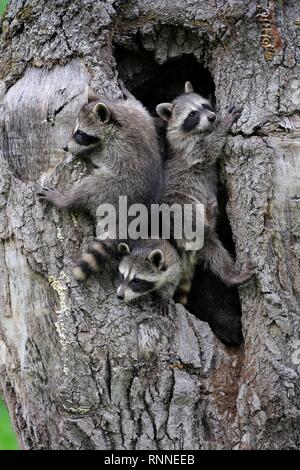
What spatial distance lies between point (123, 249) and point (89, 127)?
79cm

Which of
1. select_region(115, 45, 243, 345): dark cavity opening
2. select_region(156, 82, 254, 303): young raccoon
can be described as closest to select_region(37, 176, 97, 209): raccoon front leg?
select_region(156, 82, 254, 303): young raccoon

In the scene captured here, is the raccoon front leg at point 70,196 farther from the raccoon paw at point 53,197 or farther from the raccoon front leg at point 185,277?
the raccoon front leg at point 185,277

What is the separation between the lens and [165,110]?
5.68 m

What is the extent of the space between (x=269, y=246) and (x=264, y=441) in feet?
3.76

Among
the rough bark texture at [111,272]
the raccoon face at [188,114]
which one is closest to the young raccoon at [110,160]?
the rough bark texture at [111,272]

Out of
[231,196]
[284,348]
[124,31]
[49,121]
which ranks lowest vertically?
[284,348]

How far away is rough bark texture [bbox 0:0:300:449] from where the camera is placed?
14.9 ft

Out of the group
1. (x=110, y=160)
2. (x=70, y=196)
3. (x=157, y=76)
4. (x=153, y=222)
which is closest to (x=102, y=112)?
(x=110, y=160)

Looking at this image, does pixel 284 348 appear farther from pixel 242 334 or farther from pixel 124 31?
pixel 124 31

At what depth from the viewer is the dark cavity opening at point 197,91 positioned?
17.2 feet

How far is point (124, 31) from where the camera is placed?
5355 mm

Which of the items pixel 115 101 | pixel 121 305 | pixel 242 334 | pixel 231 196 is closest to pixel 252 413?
pixel 242 334

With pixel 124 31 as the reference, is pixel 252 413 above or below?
below
